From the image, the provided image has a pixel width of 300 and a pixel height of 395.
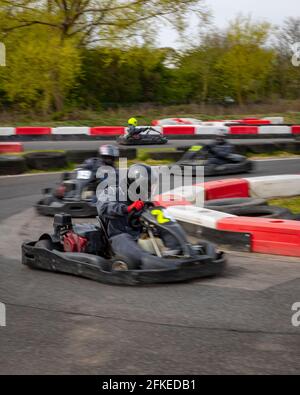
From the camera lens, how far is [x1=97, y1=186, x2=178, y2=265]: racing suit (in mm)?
5309

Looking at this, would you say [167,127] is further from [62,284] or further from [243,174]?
[62,284]

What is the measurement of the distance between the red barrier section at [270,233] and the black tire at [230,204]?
3.47 feet

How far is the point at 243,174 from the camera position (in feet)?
40.2

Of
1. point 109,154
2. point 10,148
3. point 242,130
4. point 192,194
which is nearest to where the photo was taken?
point 109,154

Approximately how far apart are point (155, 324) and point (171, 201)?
3.77m

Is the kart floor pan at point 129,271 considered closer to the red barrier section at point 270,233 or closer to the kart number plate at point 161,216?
the kart number plate at point 161,216

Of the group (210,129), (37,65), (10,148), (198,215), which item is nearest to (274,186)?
(198,215)

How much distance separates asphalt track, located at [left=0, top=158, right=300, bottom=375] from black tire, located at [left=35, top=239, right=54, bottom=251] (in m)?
0.26

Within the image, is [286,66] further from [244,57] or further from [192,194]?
[192,194]

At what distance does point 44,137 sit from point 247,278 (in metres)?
14.4

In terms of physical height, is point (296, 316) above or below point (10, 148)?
below

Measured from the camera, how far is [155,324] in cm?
416

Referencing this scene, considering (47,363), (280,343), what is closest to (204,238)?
(280,343)

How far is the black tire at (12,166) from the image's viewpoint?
1205 cm
